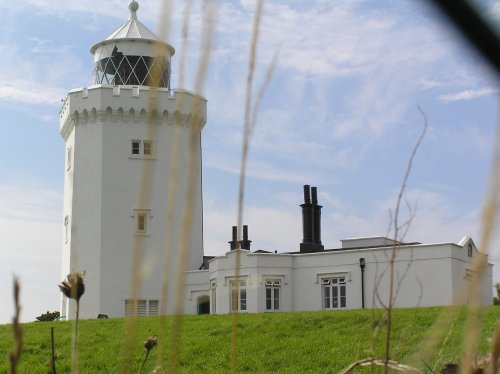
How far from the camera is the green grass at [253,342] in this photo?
46.2 feet

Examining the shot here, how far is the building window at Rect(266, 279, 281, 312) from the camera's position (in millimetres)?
32438

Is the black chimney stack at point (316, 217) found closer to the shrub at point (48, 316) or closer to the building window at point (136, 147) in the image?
the building window at point (136, 147)

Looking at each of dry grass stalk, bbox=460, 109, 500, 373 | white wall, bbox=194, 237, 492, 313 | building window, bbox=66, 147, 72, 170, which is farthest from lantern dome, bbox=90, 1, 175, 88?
dry grass stalk, bbox=460, 109, 500, 373

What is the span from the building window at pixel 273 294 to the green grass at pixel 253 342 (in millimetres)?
11595

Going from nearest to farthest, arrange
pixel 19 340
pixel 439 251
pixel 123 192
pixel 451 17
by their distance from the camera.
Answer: pixel 19 340 → pixel 451 17 → pixel 439 251 → pixel 123 192

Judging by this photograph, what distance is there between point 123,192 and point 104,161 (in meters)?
1.43

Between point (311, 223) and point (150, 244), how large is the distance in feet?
21.9

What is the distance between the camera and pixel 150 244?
33.3 m

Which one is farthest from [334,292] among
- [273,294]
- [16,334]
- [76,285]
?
[16,334]

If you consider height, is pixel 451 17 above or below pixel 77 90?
below

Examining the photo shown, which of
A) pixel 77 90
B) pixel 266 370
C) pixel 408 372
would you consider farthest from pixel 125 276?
pixel 408 372

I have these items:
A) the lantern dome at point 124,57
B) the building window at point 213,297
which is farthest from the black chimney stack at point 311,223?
the lantern dome at point 124,57

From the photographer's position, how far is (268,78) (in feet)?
3.46

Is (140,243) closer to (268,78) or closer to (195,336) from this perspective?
(268,78)
